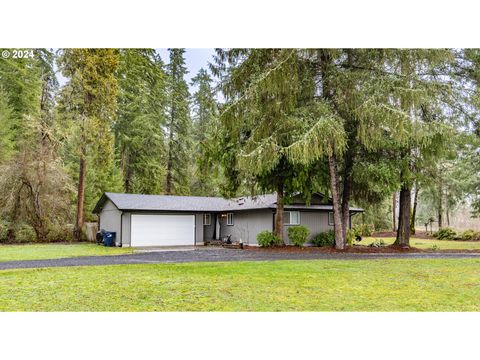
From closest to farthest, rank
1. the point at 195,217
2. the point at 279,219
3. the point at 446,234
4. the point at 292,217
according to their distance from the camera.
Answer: the point at 195,217, the point at 446,234, the point at 279,219, the point at 292,217

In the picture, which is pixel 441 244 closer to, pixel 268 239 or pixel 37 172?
pixel 268 239

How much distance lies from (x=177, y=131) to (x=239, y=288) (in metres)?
2.86

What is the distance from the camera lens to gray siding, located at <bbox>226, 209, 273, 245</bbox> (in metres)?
14.0

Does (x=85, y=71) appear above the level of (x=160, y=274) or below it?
above

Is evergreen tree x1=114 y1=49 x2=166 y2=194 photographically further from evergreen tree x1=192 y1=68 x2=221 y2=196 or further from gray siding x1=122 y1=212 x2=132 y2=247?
gray siding x1=122 y1=212 x2=132 y2=247

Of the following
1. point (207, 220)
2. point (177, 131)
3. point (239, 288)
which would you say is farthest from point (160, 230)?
point (239, 288)

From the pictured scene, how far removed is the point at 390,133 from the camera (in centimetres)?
916

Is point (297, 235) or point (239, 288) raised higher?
point (297, 235)

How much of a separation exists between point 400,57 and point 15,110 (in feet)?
23.7

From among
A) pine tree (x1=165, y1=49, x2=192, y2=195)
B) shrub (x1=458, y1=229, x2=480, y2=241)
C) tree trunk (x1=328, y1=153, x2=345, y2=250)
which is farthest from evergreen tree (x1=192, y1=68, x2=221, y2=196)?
shrub (x1=458, y1=229, x2=480, y2=241)

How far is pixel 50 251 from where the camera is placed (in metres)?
7.40

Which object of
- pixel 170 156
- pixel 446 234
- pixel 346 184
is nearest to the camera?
pixel 170 156

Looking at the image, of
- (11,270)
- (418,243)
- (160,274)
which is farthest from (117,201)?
(418,243)
